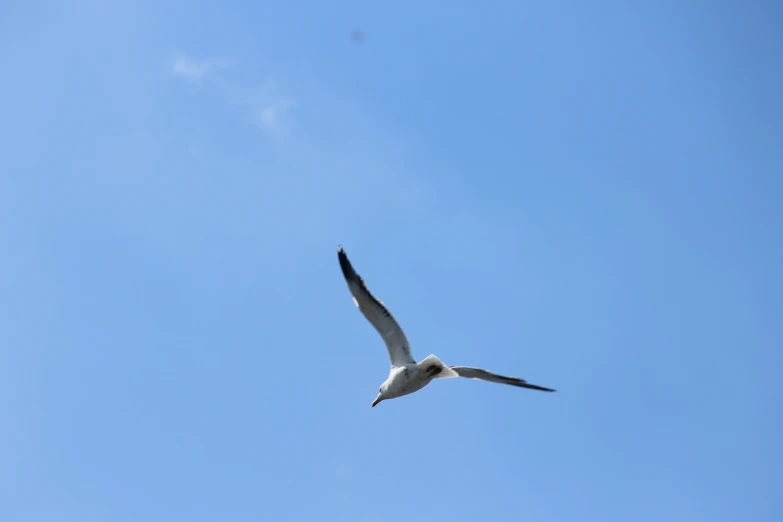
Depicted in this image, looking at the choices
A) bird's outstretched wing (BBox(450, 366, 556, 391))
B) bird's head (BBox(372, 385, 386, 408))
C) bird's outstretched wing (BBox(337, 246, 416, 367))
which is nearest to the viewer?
bird's outstretched wing (BBox(450, 366, 556, 391))

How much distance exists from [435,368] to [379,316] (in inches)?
85.8

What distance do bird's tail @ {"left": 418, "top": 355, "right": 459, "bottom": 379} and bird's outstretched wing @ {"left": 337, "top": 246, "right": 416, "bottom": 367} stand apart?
142 cm

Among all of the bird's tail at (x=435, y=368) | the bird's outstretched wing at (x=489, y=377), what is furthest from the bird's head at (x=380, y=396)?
the bird's outstretched wing at (x=489, y=377)

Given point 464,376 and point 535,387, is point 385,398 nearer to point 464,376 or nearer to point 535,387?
point 464,376

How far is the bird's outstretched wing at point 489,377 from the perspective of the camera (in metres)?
15.6

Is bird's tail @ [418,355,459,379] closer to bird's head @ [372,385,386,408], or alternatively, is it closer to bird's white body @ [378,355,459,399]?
bird's white body @ [378,355,459,399]

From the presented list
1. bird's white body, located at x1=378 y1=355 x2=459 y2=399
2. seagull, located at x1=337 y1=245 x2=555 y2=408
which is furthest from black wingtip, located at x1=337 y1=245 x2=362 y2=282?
bird's white body, located at x1=378 y1=355 x2=459 y2=399

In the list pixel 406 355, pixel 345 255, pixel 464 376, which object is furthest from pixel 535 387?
pixel 345 255

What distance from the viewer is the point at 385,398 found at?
59.4 ft

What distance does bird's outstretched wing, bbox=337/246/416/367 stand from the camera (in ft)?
55.8

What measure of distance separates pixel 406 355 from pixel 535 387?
3391 mm

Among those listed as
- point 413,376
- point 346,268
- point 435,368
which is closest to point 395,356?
point 413,376

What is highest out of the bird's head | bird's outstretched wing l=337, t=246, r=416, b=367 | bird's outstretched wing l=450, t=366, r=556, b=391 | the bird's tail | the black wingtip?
the black wingtip

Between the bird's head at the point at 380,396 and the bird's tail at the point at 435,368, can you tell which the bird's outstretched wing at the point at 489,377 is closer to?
the bird's tail at the point at 435,368
